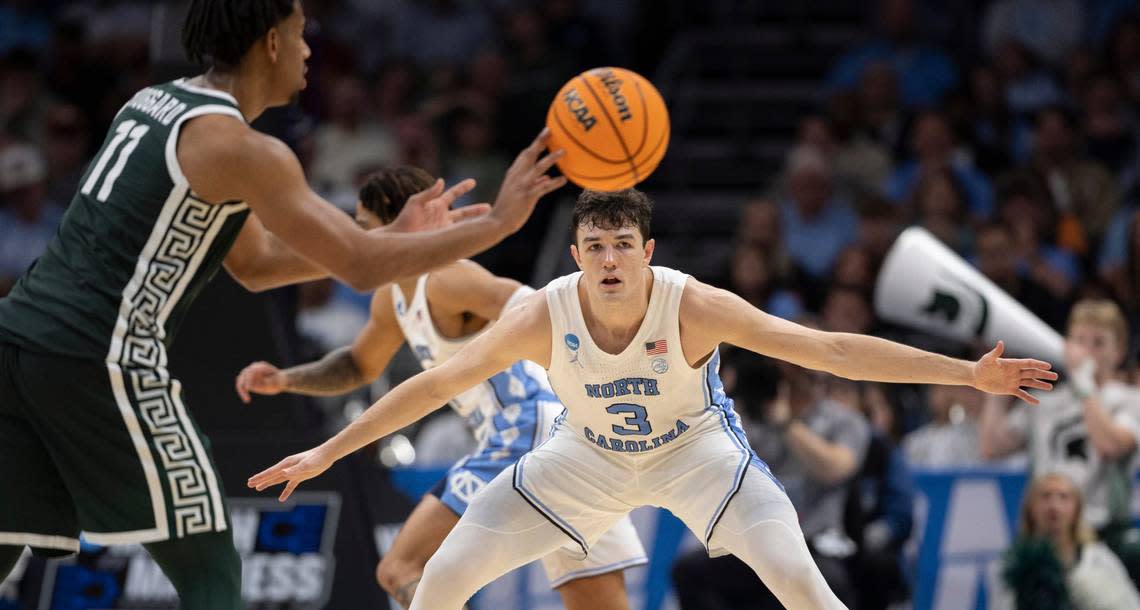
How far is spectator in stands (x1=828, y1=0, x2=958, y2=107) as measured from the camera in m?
12.0

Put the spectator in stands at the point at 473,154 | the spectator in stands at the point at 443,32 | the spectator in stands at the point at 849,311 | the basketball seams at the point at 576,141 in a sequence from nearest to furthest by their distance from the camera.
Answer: the basketball seams at the point at 576,141 → the spectator in stands at the point at 849,311 → the spectator in stands at the point at 473,154 → the spectator in stands at the point at 443,32

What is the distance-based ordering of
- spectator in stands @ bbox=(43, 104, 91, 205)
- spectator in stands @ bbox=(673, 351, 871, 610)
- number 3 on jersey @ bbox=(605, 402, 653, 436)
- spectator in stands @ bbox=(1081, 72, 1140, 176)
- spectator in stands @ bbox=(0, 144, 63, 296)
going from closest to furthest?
number 3 on jersey @ bbox=(605, 402, 653, 436) → spectator in stands @ bbox=(673, 351, 871, 610) → spectator in stands @ bbox=(1081, 72, 1140, 176) → spectator in stands @ bbox=(0, 144, 63, 296) → spectator in stands @ bbox=(43, 104, 91, 205)

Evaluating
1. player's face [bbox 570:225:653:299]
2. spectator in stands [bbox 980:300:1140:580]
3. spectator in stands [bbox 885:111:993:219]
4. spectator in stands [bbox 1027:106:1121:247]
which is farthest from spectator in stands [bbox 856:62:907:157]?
player's face [bbox 570:225:653:299]

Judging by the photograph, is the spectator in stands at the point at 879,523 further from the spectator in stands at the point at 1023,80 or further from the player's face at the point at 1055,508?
the spectator in stands at the point at 1023,80

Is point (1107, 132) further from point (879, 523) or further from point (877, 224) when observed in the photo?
point (879, 523)

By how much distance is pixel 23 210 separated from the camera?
12.1 metres

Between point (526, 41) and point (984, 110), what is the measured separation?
147 inches

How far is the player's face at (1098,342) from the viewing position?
27.4ft

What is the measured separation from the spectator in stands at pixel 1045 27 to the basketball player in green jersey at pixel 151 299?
8.63 metres

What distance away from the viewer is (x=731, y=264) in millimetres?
10406

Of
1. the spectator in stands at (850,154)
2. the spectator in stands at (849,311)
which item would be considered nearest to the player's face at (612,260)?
the spectator in stands at (849,311)

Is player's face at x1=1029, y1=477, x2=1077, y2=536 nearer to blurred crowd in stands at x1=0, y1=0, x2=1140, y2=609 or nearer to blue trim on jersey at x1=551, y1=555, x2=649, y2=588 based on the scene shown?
blurred crowd in stands at x1=0, y1=0, x2=1140, y2=609

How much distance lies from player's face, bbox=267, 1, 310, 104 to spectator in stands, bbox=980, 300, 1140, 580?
520 cm

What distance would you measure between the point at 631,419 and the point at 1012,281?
17.0ft
